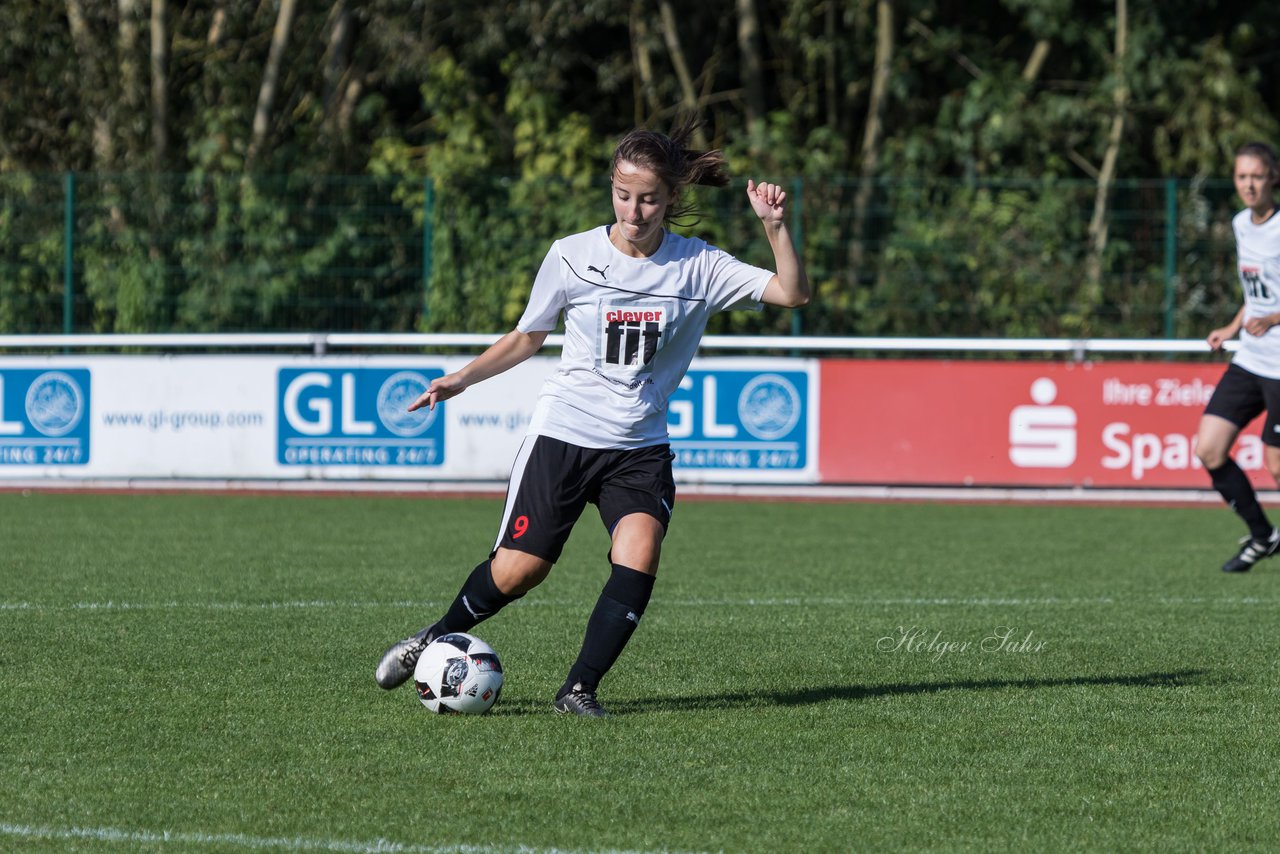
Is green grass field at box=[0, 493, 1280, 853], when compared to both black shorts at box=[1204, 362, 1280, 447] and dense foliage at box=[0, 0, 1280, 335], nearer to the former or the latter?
black shorts at box=[1204, 362, 1280, 447]

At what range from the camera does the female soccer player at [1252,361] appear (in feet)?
31.2

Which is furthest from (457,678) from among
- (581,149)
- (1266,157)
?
(581,149)

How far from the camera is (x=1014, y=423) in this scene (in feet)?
47.5

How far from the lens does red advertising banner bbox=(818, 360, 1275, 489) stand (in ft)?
46.9

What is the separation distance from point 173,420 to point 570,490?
32.1 feet

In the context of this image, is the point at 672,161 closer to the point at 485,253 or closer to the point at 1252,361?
the point at 1252,361

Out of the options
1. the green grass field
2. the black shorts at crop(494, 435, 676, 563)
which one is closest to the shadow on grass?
A: the green grass field

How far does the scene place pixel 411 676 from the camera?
19.6ft

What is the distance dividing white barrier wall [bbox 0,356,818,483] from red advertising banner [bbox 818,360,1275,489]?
0.37 metres

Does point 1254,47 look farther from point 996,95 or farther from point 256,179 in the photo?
point 256,179

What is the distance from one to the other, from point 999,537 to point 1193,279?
515 cm

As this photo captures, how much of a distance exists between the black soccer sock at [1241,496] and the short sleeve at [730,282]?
5.15 metres

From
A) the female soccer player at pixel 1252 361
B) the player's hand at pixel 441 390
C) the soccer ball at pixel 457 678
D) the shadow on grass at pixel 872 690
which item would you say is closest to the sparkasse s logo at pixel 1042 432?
the female soccer player at pixel 1252 361

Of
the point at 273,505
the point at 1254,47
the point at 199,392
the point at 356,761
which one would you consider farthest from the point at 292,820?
the point at 1254,47
